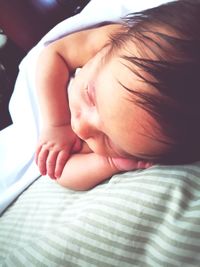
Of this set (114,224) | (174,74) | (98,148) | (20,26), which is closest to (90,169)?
(98,148)

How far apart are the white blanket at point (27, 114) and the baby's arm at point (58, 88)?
0.06m

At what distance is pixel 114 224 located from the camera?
52 centimetres

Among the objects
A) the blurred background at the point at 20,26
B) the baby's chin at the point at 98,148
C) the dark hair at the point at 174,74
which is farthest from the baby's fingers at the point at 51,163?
the blurred background at the point at 20,26

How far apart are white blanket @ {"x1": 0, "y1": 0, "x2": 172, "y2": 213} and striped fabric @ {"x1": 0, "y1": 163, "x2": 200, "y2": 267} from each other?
22 centimetres

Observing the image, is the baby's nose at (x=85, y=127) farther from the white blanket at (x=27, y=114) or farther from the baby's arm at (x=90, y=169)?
the white blanket at (x=27, y=114)

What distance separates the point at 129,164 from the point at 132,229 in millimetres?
133

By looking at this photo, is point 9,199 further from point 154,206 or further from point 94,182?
point 154,206

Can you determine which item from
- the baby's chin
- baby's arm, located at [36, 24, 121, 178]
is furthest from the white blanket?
the baby's chin

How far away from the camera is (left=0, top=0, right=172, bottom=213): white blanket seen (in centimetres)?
A: 79

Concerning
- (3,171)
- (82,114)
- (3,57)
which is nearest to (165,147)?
(82,114)

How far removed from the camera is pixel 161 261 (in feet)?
1.58

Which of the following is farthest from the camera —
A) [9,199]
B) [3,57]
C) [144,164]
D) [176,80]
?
[3,57]

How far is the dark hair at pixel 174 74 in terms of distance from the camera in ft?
1.55

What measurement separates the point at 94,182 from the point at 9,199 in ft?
0.70
